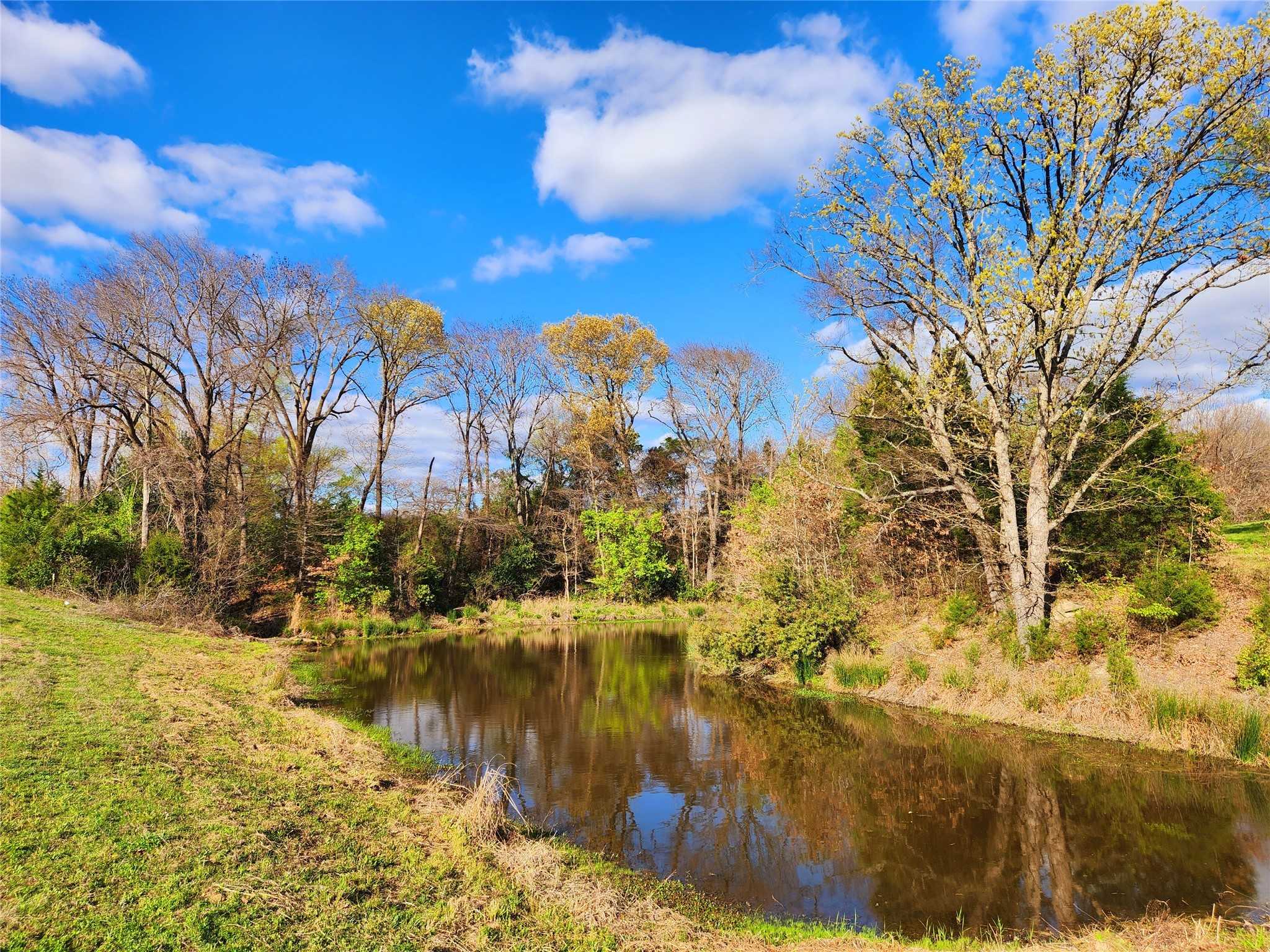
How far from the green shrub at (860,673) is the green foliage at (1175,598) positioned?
491cm

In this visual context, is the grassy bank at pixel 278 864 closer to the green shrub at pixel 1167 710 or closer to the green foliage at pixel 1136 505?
the green shrub at pixel 1167 710

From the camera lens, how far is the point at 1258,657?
10133 mm

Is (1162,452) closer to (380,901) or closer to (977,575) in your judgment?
(977,575)

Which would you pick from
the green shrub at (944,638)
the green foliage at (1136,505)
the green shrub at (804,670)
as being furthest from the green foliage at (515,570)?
the green foliage at (1136,505)

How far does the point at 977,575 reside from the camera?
17797 millimetres

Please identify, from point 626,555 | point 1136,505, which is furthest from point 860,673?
point 626,555

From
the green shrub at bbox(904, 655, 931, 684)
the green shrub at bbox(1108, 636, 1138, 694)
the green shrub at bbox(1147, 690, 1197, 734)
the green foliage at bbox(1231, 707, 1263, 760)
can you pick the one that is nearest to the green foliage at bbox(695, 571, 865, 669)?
the green shrub at bbox(904, 655, 931, 684)

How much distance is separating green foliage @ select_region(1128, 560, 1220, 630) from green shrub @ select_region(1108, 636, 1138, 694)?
96 cm

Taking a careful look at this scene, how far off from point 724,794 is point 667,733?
3.40m

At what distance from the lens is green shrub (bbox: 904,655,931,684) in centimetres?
1442

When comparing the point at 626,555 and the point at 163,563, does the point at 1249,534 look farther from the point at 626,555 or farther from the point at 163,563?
the point at 163,563

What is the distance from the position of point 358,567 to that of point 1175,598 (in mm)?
27668

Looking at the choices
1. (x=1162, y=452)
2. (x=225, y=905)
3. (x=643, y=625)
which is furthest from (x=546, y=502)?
(x=225, y=905)

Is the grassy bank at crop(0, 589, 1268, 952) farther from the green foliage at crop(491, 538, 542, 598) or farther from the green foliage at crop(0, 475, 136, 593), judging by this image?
the green foliage at crop(491, 538, 542, 598)
